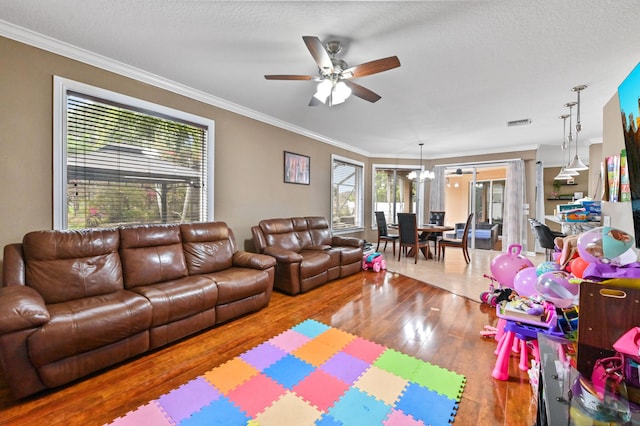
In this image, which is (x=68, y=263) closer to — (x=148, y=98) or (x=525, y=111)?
(x=148, y=98)

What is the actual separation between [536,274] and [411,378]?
1.19 m

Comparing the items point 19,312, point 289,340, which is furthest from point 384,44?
point 19,312

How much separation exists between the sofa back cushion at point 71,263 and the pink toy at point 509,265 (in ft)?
11.2

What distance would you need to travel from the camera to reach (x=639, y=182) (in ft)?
4.82

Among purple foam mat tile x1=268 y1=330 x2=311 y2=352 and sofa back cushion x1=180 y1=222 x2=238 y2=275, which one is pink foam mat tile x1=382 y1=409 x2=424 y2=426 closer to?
purple foam mat tile x1=268 y1=330 x2=311 y2=352

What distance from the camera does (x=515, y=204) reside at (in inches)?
246


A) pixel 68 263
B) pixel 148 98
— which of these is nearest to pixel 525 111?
pixel 148 98

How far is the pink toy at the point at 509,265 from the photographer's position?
93.8 inches

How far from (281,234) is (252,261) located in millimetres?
1137

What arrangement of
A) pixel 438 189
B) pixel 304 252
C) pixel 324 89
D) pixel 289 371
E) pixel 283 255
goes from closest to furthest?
pixel 289 371
pixel 324 89
pixel 283 255
pixel 304 252
pixel 438 189

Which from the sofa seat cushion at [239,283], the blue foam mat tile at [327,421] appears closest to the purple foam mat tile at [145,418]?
the blue foam mat tile at [327,421]

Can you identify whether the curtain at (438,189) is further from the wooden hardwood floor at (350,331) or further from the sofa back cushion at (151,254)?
the sofa back cushion at (151,254)

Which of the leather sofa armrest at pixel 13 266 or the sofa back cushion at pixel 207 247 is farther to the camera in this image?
the sofa back cushion at pixel 207 247

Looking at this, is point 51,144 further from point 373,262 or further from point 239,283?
point 373,262
